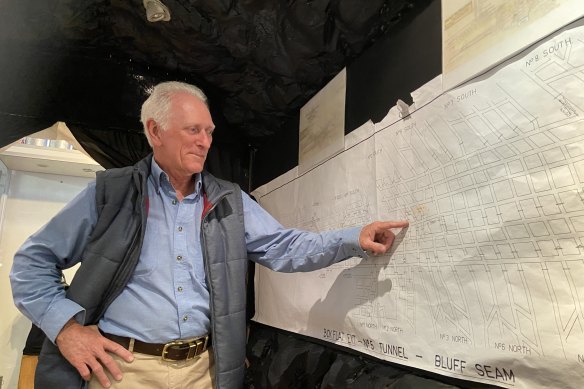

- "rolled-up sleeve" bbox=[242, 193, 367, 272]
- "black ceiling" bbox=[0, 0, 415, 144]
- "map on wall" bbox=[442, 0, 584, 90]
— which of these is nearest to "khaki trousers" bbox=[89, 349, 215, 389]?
"rolled-up sleeve" bbox=[242, 193, 367, 272]

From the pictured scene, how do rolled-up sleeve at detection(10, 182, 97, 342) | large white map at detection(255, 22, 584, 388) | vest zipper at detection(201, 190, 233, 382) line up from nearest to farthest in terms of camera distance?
large white map at detection(255, 22, 584, 388)
rolled-up sleeve at detection(10, 182, 97, 342)
vest zipper at detection(201, 190, 233, 382)

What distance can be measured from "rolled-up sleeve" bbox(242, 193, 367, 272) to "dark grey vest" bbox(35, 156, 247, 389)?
0.21 ft

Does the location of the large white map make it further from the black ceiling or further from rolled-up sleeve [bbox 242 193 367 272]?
the black ceiling

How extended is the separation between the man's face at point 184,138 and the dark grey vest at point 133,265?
81 mm

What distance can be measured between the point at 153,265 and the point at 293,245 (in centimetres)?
40

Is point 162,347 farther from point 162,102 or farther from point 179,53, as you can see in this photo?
point 179,53

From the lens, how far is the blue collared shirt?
93 centimetres

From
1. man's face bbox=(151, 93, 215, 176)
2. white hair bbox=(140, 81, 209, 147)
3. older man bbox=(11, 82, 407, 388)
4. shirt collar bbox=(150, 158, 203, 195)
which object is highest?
white hair bbox=(140, 81, 209, 147)

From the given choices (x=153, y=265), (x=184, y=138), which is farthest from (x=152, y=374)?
(x=184, y=138)

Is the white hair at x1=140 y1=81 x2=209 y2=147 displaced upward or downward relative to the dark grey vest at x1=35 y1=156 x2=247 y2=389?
upward

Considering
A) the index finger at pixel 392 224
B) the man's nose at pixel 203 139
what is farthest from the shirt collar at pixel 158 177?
the index finger at pixel 392 224

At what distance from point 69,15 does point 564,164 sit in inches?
74.0

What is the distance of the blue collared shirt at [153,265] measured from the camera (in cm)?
93

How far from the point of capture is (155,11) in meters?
1.49
